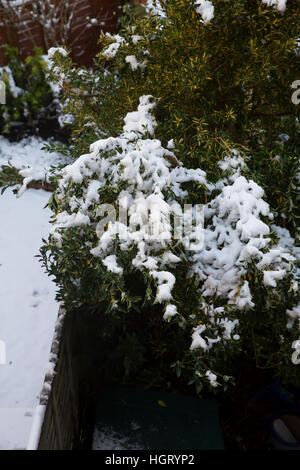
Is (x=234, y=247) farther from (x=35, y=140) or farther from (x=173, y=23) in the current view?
(x=35, y=140)

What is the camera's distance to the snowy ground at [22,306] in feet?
11.9

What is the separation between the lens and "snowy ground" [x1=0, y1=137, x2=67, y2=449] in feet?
11.9

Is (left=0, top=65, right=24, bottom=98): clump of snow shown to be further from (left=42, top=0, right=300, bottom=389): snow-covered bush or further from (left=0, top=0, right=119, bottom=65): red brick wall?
(left=42, top=0, right=300, bottom=389): snow-covered bush

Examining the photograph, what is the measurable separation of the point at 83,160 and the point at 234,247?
1038 mm

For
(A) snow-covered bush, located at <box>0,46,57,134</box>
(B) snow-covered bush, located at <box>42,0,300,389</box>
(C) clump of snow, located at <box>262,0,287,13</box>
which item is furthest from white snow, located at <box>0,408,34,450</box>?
(A) snow-covered bush, located at <box>0,46,57,134</box>

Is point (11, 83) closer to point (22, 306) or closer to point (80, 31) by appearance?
point (80, 31)

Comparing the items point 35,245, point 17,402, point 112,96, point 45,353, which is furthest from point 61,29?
point 17,402

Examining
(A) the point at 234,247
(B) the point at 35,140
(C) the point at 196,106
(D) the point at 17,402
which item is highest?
(B) the point at 35,140

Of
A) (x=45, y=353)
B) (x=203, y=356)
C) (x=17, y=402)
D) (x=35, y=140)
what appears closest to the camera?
(x=203, y=356)

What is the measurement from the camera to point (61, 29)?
23.3 ft

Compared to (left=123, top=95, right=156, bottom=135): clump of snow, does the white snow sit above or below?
below

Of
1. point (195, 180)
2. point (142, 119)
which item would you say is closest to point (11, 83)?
point (142, 119)

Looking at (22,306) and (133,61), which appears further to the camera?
(22,306)

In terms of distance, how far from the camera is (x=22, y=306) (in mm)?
4535
